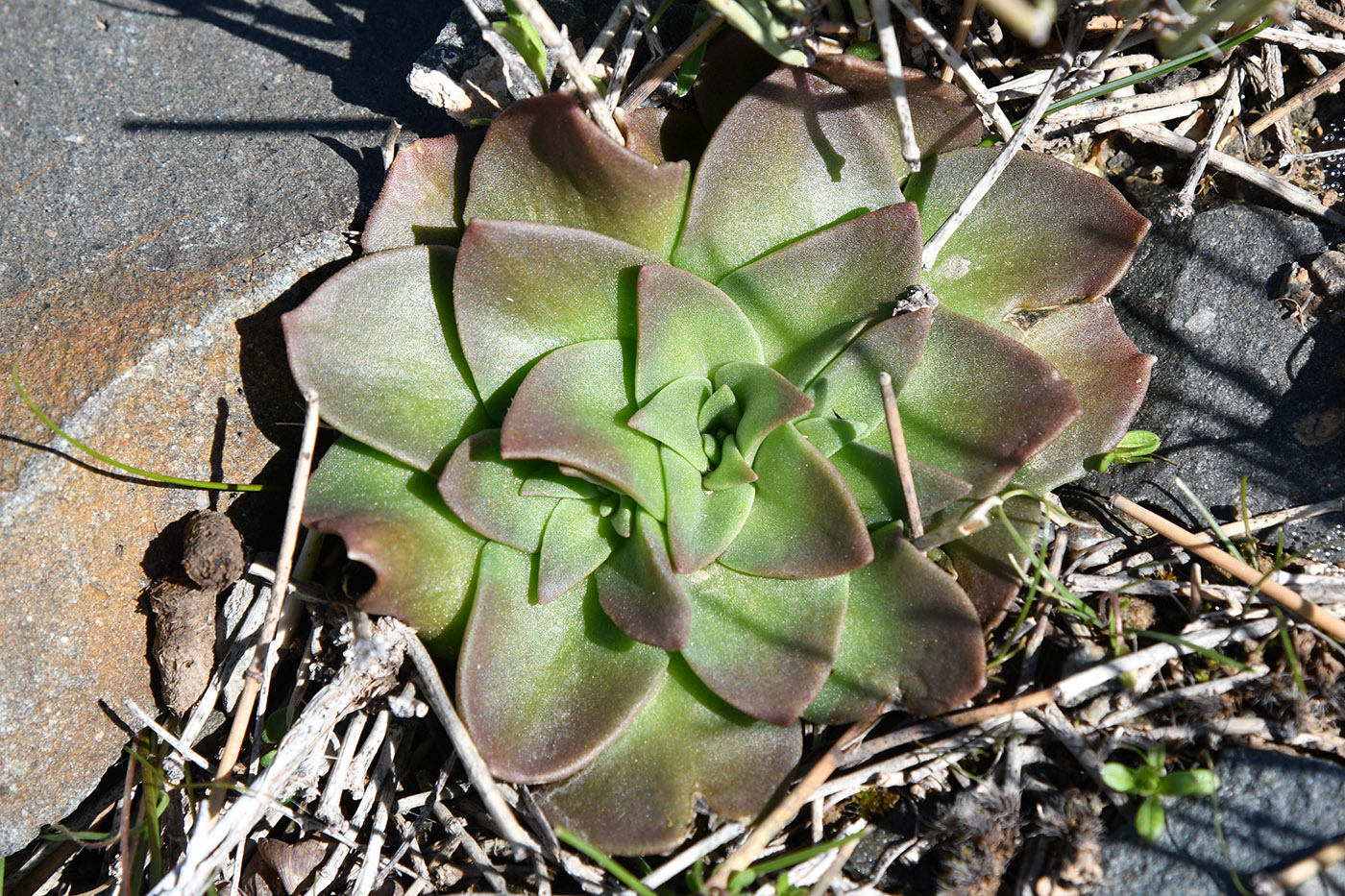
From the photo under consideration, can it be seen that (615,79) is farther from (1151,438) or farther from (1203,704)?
(1203,704)

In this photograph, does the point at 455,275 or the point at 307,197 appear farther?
the point at 307,197

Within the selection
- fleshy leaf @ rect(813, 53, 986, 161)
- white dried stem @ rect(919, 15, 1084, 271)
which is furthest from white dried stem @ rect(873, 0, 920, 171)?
white dried stem @ rect(919, 15, 1084, 271)

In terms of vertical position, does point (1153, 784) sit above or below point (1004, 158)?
below

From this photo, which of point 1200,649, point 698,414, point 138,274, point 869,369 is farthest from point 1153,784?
point 138,274

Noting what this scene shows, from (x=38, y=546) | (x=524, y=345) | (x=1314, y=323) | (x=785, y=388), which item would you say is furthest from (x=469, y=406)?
(x=1314, y=323)

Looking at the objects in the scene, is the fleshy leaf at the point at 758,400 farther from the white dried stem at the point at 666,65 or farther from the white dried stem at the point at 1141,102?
the white dried stem at the point at 1141,102

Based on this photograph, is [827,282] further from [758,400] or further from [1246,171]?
[1246,171]
